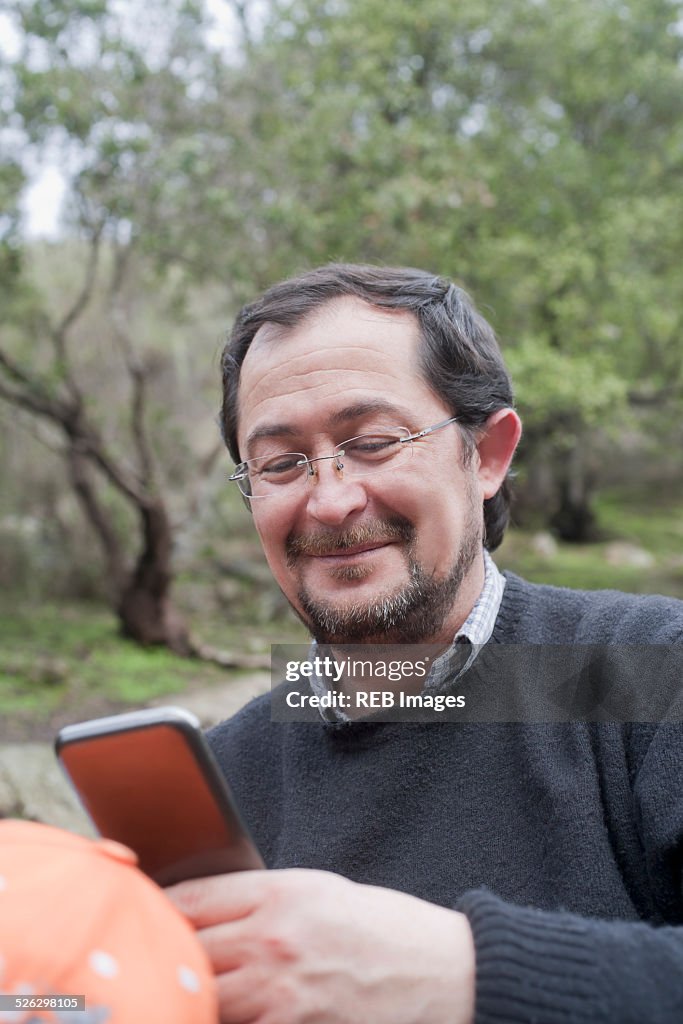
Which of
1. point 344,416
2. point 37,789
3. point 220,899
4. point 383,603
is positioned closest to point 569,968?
point 220,899

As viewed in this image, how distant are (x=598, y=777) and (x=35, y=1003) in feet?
2.86

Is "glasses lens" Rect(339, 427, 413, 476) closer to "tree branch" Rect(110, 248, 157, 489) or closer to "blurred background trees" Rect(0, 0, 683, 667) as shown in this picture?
"blurred background trees" Rect(0, 0, 683, 667)

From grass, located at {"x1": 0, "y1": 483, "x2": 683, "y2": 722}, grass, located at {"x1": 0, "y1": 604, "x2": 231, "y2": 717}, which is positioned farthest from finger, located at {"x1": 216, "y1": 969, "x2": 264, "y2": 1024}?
grass, located at {"x1": 0, "y1": 604, "x2": 231, "y2": 717}

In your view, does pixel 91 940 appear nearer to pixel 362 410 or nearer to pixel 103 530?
pixel 362 410

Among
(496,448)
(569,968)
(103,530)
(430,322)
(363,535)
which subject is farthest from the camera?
Result: (103,530)

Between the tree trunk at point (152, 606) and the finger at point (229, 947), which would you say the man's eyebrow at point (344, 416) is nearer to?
the finger at point (229, 947)

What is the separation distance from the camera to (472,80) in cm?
1080

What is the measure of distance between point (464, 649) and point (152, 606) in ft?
27.0

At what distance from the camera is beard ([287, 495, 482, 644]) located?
151cm

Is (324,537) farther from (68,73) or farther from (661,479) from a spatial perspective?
(661,479)

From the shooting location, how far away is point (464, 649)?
160 cm

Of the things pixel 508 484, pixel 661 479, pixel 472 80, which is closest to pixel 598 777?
pixel 508 484

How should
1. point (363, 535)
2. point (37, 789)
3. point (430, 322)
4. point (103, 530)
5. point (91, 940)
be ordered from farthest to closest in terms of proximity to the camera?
A: point (103, 530) → point (37, 789) → point (430, 322) → point (363, 535) → point (91, 940)

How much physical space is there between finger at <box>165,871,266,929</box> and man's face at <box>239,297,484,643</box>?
630 millimetres
